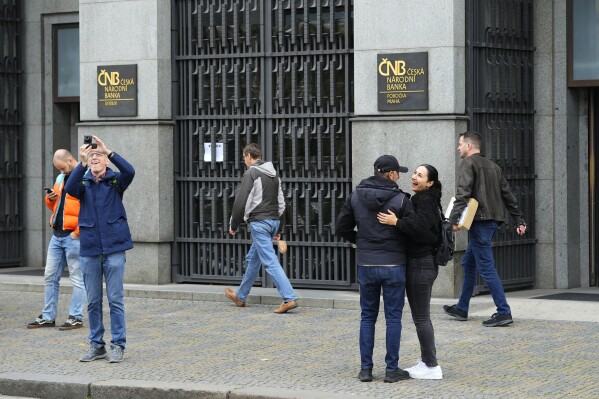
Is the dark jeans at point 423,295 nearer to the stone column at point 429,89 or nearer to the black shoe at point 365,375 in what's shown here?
the black shoe at point 365,375

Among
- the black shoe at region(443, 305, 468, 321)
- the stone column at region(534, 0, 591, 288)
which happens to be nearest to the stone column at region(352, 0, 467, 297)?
the black shoe at region(443, 305, 468, 321)

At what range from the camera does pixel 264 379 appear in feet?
32.6

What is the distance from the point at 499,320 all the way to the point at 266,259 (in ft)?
8.88

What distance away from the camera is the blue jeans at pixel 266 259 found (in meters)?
14.1

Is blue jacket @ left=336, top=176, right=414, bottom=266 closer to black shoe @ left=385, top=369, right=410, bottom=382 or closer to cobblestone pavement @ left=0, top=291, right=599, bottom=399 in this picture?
black shoe @ left=385, top=369, right=410, bottom=382

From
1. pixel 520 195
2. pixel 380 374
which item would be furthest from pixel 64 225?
pixel 520 195

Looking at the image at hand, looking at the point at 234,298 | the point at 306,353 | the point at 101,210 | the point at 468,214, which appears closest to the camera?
the point at 101,210

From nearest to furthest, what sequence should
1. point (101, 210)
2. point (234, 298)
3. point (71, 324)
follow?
point (101, 210) < point (71, 324) < point (234, 298)

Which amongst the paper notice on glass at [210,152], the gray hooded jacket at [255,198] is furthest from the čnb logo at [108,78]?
the gray hooded jacket at [255,198]

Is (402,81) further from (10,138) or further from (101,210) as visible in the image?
(10,138)

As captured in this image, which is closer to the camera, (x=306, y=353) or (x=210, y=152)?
(x=306, y=353)

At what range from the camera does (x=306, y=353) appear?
1126 centimetres

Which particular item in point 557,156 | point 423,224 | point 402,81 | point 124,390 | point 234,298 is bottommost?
point 124,390

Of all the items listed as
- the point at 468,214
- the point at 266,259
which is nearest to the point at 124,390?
the point at 468,214
